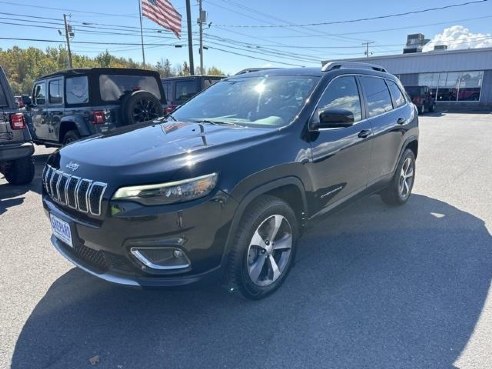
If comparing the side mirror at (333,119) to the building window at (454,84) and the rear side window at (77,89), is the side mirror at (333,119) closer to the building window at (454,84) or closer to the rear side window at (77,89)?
the rear side window at (77,89)

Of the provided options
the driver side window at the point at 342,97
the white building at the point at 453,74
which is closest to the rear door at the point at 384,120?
the driver side window at the point at 342,97

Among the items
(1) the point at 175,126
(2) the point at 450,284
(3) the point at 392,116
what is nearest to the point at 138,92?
(1) the point at 175,126

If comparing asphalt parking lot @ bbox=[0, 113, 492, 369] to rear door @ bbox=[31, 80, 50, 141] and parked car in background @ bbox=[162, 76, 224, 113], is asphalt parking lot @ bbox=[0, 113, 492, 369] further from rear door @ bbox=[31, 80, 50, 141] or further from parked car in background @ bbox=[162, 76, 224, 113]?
parked car in background @ bbox=[162, 76, 224, 113]

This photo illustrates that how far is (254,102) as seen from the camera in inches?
146

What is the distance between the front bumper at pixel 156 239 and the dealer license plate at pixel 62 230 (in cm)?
10

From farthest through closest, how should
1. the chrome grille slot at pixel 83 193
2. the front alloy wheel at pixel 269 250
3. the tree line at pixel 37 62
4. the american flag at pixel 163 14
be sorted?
the tree line at pixel 37 62
the american flag at pixel 163 14
the front alloy wheel at pixel 269 250
the chrome grille slot at pixel 83 193

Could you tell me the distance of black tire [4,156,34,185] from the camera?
6586 mm

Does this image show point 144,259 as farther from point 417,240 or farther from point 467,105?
point 467,105

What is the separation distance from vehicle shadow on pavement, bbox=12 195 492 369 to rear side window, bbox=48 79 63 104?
17.7 ft

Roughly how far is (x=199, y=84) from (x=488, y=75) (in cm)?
2886

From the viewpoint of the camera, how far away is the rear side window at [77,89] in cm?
723

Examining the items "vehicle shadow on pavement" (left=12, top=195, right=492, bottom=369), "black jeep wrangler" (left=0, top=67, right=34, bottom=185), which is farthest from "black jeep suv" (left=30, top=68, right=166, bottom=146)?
"vehicle shadow on pavement" (left=12, top=195, right=492, bottom=369)

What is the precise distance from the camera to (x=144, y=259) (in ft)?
8.05

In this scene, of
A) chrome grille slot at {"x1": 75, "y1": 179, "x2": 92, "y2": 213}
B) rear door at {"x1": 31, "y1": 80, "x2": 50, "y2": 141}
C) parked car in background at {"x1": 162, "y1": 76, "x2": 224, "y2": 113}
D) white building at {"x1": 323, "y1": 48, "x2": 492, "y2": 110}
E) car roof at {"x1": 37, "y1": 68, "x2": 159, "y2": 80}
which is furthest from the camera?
white building at {"x1": 323, "y1": 48, "x2": 492, "y2": 110}
